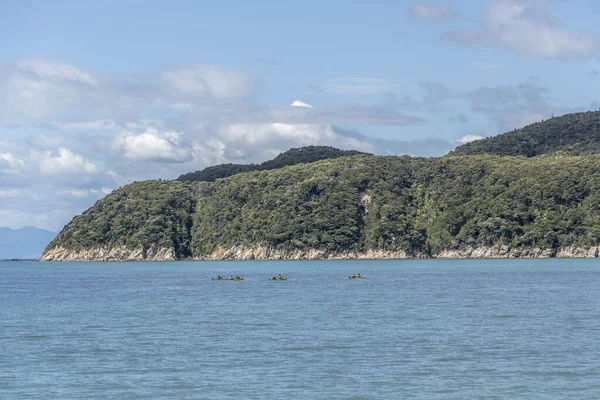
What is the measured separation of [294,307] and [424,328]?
Result: 20547 millimetres

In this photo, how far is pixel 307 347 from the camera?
161 feet

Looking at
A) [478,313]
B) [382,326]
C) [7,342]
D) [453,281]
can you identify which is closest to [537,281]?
[453,281]

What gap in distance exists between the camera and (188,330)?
58.7 m

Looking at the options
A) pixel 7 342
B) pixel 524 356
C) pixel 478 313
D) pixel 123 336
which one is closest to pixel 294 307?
pixel 478 313

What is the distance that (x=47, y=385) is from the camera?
130 feet

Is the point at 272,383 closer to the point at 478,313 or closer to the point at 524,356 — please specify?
the point at 524,356

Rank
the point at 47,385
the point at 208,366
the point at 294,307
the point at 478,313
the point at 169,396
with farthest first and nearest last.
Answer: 1. the point at 294,307
2. the point at 478,313
3. the point at 208,366
4. the point at 47,385
5. the point at 169,396

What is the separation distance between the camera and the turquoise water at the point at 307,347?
37938 mm

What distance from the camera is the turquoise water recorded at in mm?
37938

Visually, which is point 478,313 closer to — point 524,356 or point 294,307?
point 294,307

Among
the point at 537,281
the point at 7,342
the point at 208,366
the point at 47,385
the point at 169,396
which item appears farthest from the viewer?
the point at 537,281

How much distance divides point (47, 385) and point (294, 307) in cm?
3760

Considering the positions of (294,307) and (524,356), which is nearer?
(524,356)

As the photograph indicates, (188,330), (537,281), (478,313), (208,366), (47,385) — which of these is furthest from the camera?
(537,281)
